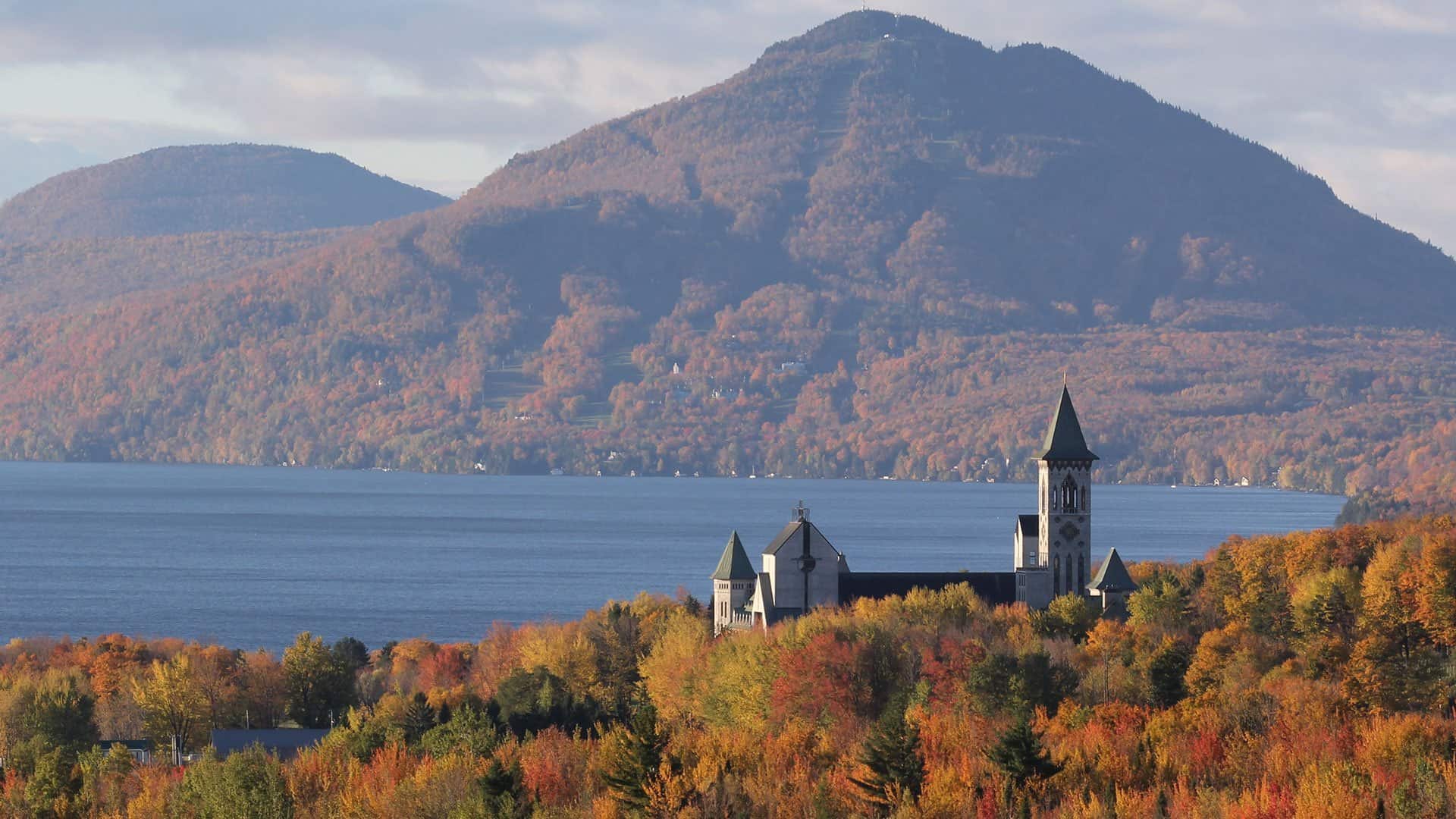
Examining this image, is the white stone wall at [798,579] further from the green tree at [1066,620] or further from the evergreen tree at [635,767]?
the evergreen tree at [635,767]

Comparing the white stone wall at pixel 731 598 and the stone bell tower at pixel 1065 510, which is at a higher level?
the stone bell tower at pixel 1065 510

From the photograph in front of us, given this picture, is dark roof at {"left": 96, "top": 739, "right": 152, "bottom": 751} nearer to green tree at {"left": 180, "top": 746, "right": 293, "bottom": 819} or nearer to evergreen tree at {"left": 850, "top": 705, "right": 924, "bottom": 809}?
green tree at {"left": 180, "top": 746, "right": 293, "bottom": 819}

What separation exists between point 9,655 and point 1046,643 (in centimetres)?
5095

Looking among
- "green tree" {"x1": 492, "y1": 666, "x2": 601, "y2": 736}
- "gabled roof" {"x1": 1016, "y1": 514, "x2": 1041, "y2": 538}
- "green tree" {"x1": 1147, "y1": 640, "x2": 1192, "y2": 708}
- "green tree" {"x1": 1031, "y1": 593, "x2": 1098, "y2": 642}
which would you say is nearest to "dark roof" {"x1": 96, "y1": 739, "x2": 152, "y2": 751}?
"green tree" {"x1": 492, "y1": 666, "x2": 601, "y2": 736}

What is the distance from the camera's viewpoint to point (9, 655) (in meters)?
117

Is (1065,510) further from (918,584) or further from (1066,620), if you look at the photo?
(1066,620)

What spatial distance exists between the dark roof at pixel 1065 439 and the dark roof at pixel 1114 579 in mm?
5560

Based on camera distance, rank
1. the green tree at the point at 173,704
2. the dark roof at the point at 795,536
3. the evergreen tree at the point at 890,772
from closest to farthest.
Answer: the evergreen tree at the point at 890,772 → the green tree at the point at 173,704 → the dark roof at the point at 795,536

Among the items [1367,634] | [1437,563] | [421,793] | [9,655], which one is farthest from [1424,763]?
[9,655]

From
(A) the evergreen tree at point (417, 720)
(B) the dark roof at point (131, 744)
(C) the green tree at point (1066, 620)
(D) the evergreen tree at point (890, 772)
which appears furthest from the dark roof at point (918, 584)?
(D) the evergreen tree at point (890, 772)

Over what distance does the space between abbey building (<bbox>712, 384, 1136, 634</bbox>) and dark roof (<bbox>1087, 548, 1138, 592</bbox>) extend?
3 centimetres

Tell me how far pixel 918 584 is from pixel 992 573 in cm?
530

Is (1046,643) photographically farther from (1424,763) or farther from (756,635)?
(1424,763)

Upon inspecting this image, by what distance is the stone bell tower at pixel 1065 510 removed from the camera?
113875 mm
